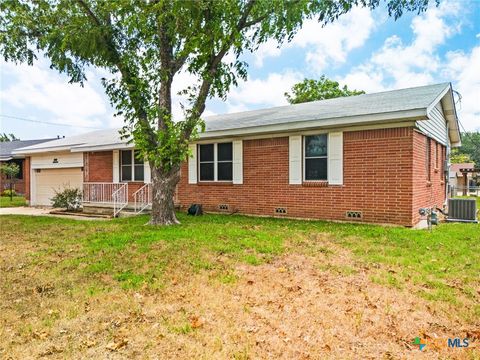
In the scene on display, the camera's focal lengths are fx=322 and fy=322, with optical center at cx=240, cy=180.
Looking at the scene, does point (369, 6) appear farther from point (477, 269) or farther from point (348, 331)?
point (348, 331)

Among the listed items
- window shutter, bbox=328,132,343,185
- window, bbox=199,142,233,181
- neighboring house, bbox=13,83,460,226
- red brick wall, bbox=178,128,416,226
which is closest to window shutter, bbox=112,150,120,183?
neighboring house, bbox=13,83,460,226

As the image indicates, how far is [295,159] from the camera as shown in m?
9.67

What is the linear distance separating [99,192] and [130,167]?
5.91ft

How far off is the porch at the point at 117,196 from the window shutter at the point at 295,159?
5721 millimetres

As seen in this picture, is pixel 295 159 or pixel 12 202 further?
pixel 12 202

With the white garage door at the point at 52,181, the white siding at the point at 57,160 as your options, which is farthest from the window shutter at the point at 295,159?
the white garage door at the point at 52,181

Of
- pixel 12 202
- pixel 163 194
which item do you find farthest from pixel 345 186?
pixel 12 202

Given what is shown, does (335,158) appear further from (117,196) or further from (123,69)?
(117,196)

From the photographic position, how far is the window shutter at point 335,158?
8922 millimetres

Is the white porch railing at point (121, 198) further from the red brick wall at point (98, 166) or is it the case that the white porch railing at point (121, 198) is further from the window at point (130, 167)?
the red brick wall at point (98, 166)

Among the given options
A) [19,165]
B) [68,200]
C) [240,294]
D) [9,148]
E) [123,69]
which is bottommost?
[240,294]

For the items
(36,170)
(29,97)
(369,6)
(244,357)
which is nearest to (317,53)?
(369,6)

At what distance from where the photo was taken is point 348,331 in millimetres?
3092

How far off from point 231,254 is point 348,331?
291cm
